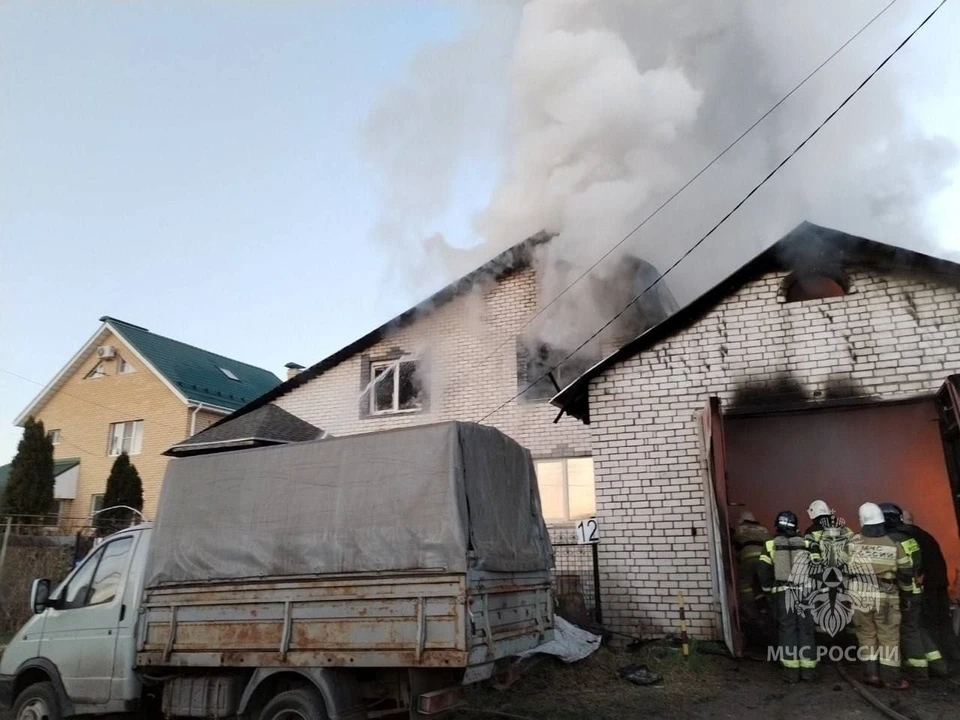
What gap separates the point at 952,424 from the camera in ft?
23.0

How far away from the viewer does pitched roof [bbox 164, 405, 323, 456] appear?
11719 millimetres

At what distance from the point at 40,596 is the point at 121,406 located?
57.1 ft

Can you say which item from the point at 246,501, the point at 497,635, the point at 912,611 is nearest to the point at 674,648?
the point at 912,611

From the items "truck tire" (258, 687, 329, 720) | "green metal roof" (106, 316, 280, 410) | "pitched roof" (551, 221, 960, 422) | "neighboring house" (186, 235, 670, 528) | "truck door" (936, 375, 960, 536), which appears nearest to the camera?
"truck tire" (258, 687, 329, 720)

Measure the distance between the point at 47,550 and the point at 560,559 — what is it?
A: 881cm

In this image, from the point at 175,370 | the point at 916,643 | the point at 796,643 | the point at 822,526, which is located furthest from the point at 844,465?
the point at 175,370

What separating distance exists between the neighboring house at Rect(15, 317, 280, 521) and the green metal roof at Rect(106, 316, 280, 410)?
0.05m

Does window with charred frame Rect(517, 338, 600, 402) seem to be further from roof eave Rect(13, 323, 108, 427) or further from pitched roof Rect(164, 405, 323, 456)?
roof eave Rect(13, 323, 108, 427)

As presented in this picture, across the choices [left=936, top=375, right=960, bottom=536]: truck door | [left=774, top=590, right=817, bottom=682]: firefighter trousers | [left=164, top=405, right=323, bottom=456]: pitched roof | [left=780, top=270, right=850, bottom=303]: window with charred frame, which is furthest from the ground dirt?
[left=164, top=405, right=323, bottom=456]: pitched roof

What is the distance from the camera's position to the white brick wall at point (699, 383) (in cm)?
765

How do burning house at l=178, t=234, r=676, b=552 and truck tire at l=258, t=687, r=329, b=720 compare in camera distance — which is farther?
burning house at l=178, t=234, r=676, b=552

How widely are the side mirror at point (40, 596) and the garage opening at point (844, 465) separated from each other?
7.96 metres

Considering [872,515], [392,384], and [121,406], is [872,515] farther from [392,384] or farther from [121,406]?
[121,406]

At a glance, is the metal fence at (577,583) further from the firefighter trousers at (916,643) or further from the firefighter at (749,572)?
the firefighter trousers at (916,643)
